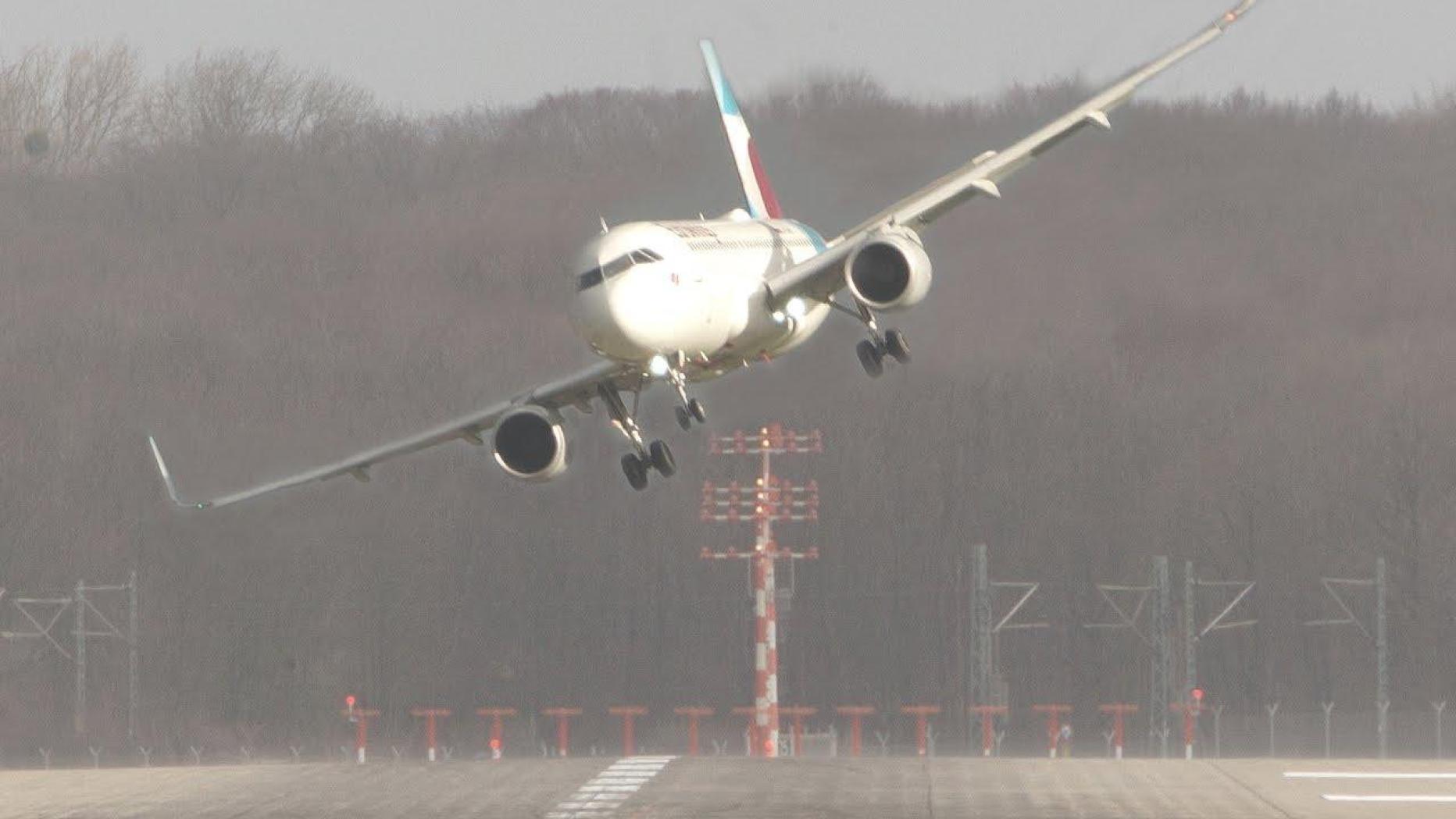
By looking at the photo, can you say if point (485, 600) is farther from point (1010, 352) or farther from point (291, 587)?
point (1010, 352)

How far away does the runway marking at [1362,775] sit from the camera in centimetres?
7131

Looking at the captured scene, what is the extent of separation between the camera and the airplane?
38469mm

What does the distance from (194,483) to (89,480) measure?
18.0 m

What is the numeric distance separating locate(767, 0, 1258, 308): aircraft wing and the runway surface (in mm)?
20171

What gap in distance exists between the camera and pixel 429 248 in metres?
123

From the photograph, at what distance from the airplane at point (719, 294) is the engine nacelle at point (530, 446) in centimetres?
2

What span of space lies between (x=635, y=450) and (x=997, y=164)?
24.5 ft

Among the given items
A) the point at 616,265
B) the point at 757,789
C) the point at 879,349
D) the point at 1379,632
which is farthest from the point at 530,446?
the point at 1379,632

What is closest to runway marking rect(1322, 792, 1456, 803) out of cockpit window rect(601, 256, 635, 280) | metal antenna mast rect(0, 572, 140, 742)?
cockpit window rect(601, 256, 635, 280)

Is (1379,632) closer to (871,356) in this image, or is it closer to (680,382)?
(871,356)

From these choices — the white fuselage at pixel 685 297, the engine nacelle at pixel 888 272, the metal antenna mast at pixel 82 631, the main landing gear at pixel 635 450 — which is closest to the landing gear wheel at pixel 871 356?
the white fuselage at pixel 685 297

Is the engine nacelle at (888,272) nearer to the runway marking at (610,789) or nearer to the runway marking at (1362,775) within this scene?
the runway marking at (610,789)

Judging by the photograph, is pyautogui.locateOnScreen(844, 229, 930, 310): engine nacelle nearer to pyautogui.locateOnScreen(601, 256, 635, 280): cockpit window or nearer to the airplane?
the airplane

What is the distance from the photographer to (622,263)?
38312 mm
